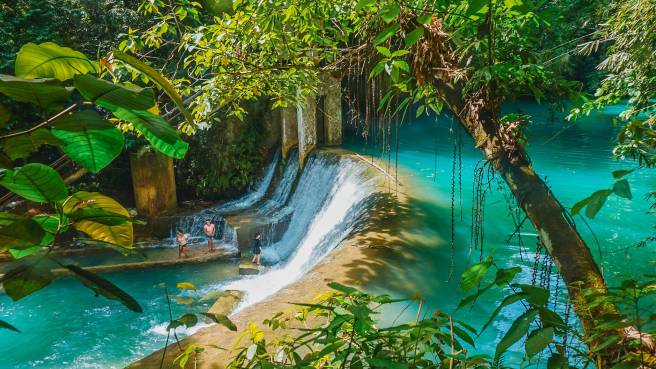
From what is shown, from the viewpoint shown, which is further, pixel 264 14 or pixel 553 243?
pixel 264 14

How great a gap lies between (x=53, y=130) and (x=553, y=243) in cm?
188

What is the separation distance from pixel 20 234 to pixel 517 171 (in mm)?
2024

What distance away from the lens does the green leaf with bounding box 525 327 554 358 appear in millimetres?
878

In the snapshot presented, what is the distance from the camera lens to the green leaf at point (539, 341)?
2.88 feet

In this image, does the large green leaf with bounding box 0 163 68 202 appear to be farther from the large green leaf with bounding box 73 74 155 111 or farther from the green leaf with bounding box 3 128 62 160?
the large green leaf with bounding box 73 74 155 111

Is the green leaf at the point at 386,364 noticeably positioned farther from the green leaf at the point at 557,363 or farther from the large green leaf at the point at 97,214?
the large green leaf at the point at 97,214

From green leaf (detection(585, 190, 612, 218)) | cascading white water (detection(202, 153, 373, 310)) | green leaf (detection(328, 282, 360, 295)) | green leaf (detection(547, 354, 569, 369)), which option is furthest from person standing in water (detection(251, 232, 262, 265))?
green leaf (detection(585, 190, 612, 218))

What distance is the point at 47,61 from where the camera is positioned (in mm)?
701

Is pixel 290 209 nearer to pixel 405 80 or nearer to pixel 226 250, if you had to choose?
pixel 226 250

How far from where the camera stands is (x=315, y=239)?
27.9ft

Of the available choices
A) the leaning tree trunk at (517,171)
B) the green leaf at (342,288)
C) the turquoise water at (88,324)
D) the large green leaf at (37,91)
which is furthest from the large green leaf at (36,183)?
the turquoise water at (88,324)

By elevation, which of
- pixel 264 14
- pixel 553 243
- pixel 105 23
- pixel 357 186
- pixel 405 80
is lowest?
pixel 357 186

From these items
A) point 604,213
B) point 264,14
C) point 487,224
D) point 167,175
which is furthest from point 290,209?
point 264,14

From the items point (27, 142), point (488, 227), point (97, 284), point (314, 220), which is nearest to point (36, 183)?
point (27, 142)
